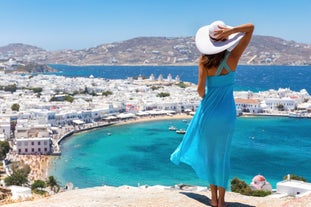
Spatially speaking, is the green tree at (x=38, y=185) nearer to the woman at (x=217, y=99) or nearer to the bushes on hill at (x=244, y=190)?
the bushes on hill at (x=244, y=190)

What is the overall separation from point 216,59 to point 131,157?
19637 mm

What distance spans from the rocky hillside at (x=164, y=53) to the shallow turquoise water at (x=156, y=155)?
121 metres

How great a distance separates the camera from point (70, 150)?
2450 cm

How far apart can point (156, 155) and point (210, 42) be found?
65.9ft

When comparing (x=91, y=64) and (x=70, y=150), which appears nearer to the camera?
(x=70, y=150)

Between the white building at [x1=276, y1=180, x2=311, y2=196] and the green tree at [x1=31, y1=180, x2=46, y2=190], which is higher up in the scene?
the white building at [x1=276, y1=180, x2=311, y2=196]

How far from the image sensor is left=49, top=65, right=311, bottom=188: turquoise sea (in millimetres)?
18797

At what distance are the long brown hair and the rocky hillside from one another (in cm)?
14806

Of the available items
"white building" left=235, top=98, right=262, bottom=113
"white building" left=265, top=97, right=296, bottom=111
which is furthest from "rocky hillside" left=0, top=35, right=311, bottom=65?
"white building" left=235, top=98, right=262, bottom=113

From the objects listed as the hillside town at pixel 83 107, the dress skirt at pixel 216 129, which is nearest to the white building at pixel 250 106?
the hillside town at pixel 83 107

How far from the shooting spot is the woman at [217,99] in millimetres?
3693

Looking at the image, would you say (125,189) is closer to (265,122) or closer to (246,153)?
(246,153)

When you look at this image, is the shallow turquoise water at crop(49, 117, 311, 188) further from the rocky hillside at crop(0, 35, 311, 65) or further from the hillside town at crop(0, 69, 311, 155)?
the rocky hillside at crop(0, 35, 311, 65)

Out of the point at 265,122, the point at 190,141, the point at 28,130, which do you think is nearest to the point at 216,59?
the point at 190,141
